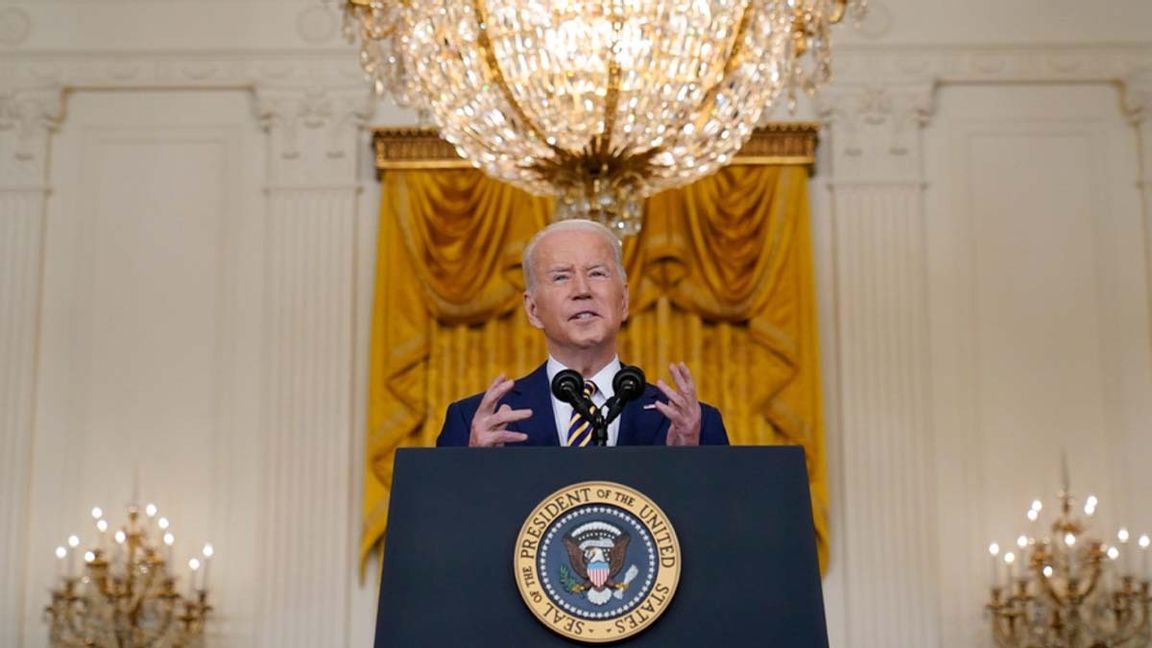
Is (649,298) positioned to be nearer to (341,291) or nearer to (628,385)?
(341,291)

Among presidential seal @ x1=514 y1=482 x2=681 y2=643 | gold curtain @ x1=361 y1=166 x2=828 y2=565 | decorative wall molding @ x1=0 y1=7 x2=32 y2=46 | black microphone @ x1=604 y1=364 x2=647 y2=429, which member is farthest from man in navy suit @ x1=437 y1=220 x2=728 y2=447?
decorative wall molding @ x1=0 y1=7 x2=32 y2=46

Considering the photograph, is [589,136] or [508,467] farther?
[589,136]

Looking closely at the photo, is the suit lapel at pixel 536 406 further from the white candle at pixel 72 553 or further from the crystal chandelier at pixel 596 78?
the white candle at pixel 72 553

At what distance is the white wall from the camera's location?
8.07 metres

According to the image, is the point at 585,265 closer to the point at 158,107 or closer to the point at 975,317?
the point at 975,317

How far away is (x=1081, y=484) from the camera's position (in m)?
8.12

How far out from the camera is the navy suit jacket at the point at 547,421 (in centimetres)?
343

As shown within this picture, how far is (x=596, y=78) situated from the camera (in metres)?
5.28

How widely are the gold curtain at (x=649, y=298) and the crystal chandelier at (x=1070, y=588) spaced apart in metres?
1.27

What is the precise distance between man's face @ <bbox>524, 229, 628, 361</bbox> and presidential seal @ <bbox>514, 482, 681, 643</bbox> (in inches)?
41.1

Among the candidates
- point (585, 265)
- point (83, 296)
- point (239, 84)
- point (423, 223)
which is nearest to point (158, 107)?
point (239, 84)

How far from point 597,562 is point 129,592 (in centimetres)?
590

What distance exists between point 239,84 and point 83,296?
4.90 ft

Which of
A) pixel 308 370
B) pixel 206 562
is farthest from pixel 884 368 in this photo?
pixel 206 562
